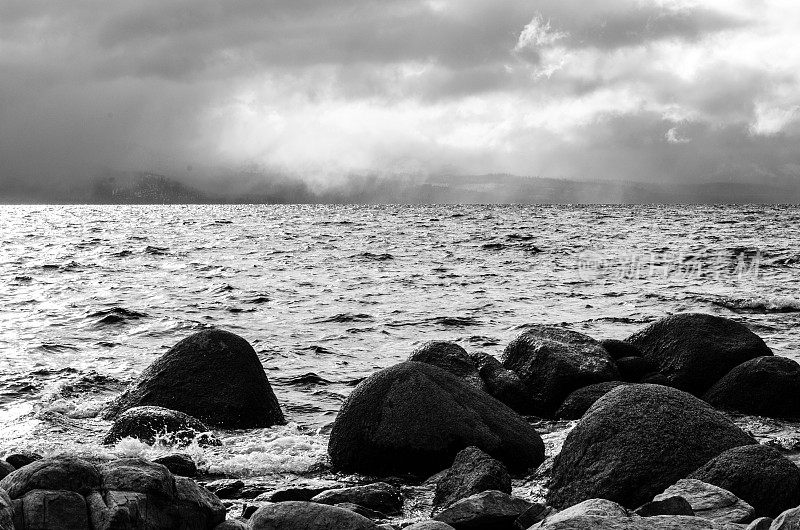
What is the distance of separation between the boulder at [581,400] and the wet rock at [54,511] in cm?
791

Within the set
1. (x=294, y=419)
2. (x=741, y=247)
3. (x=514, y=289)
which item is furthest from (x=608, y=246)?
(x=294, y=419)

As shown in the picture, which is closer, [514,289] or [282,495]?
[282,495]

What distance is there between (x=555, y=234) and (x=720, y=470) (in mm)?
50444

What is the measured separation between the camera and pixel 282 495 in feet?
27.1

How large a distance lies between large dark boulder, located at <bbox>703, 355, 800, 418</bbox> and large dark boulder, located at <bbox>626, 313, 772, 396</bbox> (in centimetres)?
48

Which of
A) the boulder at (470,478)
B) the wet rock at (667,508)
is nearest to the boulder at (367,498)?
the boulder at (470,478)

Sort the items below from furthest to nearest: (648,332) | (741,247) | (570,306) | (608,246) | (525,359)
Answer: (608,246)
(741,247)
(570,306)
(648,332)
(525,359)

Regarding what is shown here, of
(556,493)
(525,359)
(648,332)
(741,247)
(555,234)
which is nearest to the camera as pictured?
(556,493)

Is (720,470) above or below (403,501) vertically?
above

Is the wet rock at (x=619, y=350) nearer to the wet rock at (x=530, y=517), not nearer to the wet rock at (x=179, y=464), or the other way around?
the wet rock at (x=530, y=517)

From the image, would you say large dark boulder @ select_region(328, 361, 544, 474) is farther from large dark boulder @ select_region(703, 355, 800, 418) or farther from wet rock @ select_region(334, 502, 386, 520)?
large dark boulder @ select_region(703, 355, 800, 418)

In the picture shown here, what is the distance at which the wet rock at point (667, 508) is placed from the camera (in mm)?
6232

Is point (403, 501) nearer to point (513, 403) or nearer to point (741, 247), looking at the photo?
point (513, 403)

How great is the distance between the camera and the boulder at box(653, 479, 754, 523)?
629 centimetres
